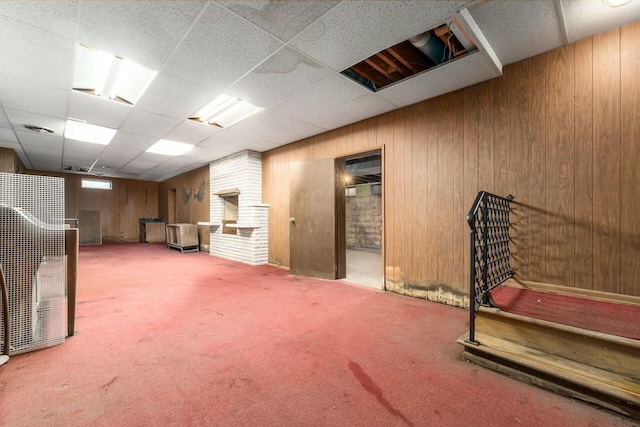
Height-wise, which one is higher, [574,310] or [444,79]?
[444,79]

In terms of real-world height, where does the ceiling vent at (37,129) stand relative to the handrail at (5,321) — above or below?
above

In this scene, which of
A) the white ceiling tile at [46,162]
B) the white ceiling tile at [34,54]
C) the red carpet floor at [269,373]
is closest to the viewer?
the red carpet floor at [269,373]

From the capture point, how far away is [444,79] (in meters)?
2.67

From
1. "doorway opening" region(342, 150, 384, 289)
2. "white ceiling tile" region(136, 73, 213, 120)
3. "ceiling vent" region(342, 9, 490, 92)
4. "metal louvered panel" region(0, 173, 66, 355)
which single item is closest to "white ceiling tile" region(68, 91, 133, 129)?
"white ceiling tile" region(136, 73, 213, 120)

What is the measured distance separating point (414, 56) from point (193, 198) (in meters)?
7.71

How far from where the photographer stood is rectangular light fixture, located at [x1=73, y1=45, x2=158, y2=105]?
2426 mm

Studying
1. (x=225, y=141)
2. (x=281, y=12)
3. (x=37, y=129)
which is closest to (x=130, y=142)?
(x=37, y=129)

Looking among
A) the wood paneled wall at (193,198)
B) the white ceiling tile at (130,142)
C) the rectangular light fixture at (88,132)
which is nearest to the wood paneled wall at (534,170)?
the white ceiling tile at (130,142)

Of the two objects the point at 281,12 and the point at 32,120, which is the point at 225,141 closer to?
the point at 32,120

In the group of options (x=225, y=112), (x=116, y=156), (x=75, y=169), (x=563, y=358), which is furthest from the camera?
(x=75, y=169)

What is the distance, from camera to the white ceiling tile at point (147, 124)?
12.0 feet

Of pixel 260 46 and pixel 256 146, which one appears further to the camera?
pixel 256 146

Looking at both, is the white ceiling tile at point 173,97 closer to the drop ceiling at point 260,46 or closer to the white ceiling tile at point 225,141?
the drop ceiling at point 260,46

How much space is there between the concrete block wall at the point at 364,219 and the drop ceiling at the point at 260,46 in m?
5.12
